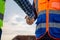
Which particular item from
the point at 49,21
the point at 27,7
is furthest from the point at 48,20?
the point at 27,7

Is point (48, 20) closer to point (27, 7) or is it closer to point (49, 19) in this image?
point (49, 19)

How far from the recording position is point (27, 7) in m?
1.30

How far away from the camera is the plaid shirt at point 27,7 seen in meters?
1.26

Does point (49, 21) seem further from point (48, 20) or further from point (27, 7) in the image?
point (27, 7)

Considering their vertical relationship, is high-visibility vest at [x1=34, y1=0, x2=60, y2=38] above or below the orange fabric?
below

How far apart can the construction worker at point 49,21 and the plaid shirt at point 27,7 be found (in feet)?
0.31

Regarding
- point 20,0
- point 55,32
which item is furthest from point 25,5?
point 55,32

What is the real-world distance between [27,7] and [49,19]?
0.19 meters

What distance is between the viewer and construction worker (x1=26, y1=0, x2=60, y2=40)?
120 centimetres

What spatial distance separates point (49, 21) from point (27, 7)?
191mm

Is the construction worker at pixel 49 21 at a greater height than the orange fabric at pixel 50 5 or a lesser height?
lesser

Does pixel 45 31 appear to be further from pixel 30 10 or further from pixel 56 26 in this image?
pixel 30 10

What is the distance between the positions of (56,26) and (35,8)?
0.75 ft

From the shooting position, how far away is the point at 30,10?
132cm
